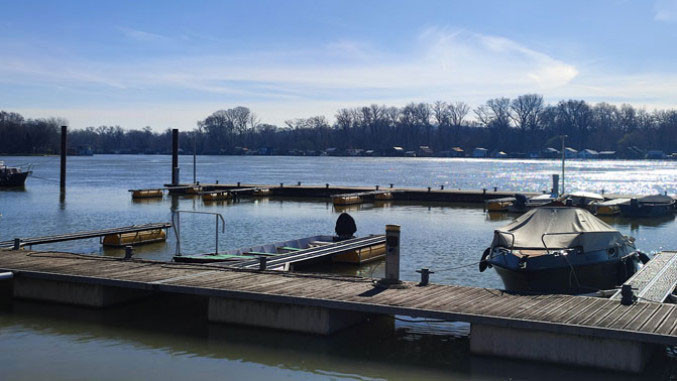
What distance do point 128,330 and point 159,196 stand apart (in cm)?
3816

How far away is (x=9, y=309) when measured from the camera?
14359mm

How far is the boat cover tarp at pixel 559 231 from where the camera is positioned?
52.3 feet

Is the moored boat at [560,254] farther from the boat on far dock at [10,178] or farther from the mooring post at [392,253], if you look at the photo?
the boat on far dock at [10,178]

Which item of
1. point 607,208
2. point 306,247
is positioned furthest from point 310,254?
point 607,208

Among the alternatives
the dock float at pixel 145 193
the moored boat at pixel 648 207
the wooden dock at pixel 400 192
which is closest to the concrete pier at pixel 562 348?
the moored boat at pixel 648 207

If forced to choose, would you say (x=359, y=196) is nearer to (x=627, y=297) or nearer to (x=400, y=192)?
(x=400, y=192)

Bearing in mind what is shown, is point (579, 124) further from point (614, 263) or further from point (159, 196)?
point (614, 263)

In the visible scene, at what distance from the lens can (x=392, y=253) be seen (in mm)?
13023

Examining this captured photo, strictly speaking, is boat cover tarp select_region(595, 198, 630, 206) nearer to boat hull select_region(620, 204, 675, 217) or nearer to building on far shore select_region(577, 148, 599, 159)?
boat hull select_region(620, 204, 675, 217)

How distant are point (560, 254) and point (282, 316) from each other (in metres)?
6.57

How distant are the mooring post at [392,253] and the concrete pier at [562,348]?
231cm

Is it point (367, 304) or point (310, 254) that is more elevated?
point (367, 304)

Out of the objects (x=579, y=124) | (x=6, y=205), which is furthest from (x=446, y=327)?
(x=579, y=124)

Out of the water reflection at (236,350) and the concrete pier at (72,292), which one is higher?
the concrete pier at (72,292)
